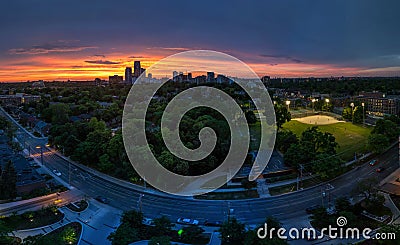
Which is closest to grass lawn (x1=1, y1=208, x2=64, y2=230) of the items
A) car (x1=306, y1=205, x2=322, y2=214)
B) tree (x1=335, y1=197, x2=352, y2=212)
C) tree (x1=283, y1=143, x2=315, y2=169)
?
car (x1=306, y1=205, x2=322, y2=214)

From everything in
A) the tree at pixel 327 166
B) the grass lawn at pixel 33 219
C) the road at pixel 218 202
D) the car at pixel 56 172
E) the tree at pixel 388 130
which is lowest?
the grass lawn at pixel 33 219

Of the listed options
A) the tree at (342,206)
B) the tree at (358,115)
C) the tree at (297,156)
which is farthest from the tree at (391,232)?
the tree at (358,115)

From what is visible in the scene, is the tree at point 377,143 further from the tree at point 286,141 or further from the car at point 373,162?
the tree at point 286,141

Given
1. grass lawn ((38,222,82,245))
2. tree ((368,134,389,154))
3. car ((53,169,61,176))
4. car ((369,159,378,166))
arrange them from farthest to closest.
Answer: tree ((368,134,389,154))
car ((53,169,61,176))
car ((369,159,378,166))
grass lawn ((38,222,82,245))

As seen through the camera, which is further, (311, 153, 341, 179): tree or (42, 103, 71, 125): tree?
(42, 103, 71, 125): tree

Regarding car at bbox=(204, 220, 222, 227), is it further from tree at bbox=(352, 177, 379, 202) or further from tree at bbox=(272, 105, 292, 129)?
tree at bbox=(272, 105, 292, 129)

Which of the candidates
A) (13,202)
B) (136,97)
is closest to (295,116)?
(136,97)

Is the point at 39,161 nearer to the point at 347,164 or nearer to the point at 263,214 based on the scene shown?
the point at 263,214
